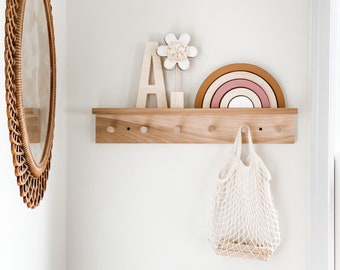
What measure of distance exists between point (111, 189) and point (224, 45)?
744mm

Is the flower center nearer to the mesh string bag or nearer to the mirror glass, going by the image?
the mesh string bag

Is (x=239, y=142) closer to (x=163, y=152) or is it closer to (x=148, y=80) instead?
(x=163, y=152)

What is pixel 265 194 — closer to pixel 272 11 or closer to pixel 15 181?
pixel 272 11

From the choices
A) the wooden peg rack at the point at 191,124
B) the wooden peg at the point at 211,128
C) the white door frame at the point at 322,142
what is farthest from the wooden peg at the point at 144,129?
the white door frame at the point at 322,142

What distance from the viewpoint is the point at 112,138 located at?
196cm

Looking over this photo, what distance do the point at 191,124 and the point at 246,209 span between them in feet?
1.30

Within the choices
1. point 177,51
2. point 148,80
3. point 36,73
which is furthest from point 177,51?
point 36,73

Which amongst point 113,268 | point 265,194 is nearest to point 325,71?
point 265,194

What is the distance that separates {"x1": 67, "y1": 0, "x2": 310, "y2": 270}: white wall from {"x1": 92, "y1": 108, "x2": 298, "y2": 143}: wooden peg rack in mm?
54

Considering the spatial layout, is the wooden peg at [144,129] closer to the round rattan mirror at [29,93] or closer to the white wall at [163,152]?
the white wall at [163,152]

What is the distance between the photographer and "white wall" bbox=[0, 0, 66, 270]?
4.35 ft

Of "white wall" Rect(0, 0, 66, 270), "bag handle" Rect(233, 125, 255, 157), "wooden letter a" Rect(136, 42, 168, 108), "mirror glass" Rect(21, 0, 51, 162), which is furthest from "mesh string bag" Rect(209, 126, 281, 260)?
"mirror glass" Rect(21, 0, 51, 162)

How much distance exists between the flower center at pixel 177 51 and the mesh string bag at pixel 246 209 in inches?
14.3

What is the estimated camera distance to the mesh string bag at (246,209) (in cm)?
189
